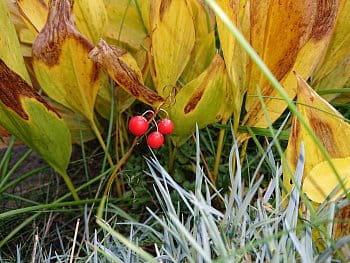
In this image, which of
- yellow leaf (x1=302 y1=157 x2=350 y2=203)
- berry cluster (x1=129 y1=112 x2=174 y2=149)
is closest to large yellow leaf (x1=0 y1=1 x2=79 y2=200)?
berry cluster (x1=129 y1=112 x2=174 y2=149)

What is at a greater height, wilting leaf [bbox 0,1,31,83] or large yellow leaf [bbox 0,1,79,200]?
wilting leaf [bbox 0,1,31,83]

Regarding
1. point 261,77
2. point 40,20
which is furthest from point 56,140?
point 261,77

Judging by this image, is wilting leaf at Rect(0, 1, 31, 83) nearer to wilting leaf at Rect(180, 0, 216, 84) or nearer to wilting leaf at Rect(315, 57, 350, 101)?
wilting leaf at Rect(180, 0, 216, 84)

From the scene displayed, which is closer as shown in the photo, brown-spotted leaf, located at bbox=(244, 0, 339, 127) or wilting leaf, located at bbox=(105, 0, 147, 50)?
brown-spotted leaf, located at bbox=(244, 0, 339, 127)

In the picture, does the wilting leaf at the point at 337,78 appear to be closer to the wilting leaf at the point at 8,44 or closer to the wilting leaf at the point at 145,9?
the wilting leaf at the point at 145,9


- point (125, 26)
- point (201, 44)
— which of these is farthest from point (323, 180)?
point (125, 26)

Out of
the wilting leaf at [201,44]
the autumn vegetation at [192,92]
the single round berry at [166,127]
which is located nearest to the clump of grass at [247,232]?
the autumn vegetation at [192,92]
